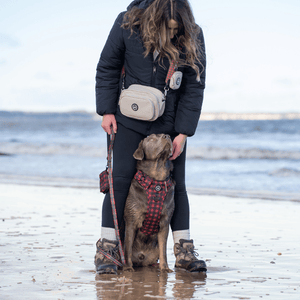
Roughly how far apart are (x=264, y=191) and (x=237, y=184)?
3.40 feet

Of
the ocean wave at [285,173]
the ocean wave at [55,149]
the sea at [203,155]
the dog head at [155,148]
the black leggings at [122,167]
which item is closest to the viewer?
the dog head at [155,148]

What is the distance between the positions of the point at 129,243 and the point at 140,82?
1060mm

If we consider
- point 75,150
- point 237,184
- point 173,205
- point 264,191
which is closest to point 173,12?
point 173,205

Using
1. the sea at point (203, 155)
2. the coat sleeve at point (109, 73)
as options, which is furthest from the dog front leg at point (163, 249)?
the sea at point (203, 155)

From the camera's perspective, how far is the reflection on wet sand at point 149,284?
2.32m

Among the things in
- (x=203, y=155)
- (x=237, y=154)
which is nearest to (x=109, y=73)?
(x=203, y=155)

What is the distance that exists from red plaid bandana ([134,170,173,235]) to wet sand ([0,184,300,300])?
34 cm

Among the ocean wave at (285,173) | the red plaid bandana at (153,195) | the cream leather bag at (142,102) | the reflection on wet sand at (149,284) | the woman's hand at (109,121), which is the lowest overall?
the ocean wave at (285,173)

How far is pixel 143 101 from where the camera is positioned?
269 centimetres

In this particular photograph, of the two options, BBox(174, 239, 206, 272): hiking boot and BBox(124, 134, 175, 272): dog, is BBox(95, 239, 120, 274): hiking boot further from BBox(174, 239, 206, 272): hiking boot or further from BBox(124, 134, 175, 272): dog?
BBox(174, 239, 206, 272): hiking boot

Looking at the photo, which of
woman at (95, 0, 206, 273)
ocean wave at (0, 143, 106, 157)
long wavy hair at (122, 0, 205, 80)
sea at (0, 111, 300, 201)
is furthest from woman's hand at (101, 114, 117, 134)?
ocean wave at (0, 143, 106, 157)

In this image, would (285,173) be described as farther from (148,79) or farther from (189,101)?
(148,79)

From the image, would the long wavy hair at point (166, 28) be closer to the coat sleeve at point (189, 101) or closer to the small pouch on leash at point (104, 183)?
the coat sleeve at point (189, 101)

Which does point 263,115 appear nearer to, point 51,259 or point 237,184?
point 237,184
